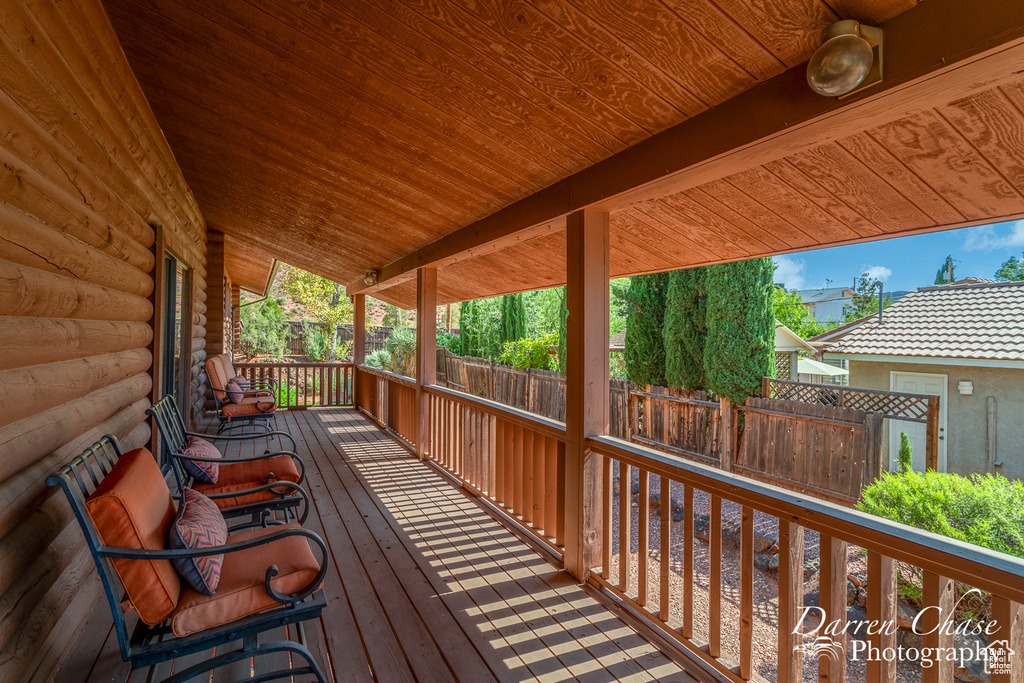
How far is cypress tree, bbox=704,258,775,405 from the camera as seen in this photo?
851 centimetres

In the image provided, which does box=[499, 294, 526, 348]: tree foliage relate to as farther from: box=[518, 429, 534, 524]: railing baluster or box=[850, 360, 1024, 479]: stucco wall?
box=[518, 429, 534, 524]: railing baluster

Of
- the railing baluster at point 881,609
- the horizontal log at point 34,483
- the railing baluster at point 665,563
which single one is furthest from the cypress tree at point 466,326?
the railing baluster at point 881,609

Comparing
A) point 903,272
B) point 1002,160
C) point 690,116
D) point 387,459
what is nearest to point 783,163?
point 690,116

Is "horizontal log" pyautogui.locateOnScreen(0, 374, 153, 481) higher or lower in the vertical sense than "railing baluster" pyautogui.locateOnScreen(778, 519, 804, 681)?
higher

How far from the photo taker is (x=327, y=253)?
263 inches

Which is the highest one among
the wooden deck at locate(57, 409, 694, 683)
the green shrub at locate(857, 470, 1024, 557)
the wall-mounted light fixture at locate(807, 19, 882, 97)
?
the wall-mounted light fixture at locate(807, 19, 882, 97)

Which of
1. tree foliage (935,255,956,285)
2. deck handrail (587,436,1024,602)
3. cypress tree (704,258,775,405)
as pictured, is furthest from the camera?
cypress tree (704,258,775,405)

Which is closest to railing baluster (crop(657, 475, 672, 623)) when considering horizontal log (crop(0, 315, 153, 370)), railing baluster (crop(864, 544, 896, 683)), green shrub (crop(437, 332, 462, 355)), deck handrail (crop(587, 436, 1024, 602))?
deck handrail (crop(587, 436, 1024, 602))

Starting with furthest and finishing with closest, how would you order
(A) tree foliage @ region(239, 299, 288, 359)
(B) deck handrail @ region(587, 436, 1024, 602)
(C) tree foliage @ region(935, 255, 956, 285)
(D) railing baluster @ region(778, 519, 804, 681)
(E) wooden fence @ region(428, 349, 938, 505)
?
(A) tree foliage @ region(239, 299, 288, 359) < (C) tree foliage @ region(935, 255, 956, 285) < (E) wooden fence @ region(428, 349, 938, 505) < (D) railing baluster @ region(778, 519, 804, 681) < (B) deck handrail @ region(587, 436, 1024, 602)

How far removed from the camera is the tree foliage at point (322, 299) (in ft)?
51.9

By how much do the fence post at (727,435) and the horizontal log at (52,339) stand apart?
640 cm

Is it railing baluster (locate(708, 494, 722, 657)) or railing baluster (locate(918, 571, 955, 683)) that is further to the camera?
railing baluster (locate(708, 494, 722, 657))

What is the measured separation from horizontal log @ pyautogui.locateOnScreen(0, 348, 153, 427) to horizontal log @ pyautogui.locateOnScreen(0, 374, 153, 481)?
0.09 ft

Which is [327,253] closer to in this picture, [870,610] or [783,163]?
[783,163]
